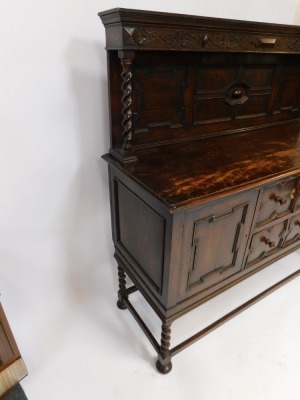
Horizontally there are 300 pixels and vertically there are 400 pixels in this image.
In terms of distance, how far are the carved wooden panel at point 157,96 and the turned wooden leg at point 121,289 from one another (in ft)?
2.65

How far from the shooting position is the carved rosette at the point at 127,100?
103 cm

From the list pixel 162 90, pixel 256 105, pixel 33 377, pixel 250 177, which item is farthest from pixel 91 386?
pixel 256 105

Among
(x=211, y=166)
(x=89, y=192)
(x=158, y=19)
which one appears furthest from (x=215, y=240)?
(x=158, y=19)

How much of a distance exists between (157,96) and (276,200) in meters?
0.73

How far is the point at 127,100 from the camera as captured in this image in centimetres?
110

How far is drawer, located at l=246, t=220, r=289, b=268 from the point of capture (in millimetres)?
1329

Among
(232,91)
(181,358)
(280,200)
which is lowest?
(181,358)

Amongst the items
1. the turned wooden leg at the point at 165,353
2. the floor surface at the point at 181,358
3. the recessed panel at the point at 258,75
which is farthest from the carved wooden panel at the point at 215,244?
the recessed panel at the point at 258,75

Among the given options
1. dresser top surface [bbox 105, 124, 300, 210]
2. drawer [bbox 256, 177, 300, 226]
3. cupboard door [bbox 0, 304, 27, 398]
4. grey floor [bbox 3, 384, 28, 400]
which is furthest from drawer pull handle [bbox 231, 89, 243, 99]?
grey floor [bbox 3, 384, 28, 400]

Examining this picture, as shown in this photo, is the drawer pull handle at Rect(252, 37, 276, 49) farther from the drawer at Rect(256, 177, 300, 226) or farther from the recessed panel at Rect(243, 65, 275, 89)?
the drawer at Rect(256, 177, 300, 226)

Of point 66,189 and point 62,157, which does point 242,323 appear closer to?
point 66,189

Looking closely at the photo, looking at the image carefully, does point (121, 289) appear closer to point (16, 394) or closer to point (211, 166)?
point (16, 394)

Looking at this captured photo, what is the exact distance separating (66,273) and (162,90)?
1179 mm

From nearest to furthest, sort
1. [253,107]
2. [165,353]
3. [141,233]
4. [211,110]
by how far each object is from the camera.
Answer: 1. [141,233]
2. [165,353]
3. [211,110]
4. [253,107]
